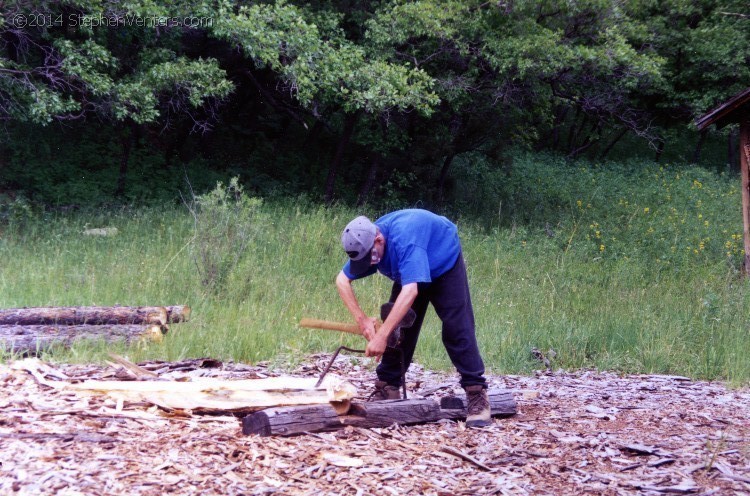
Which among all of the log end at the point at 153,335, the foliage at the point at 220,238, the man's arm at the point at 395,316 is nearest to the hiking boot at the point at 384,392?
the man's arm at the point at 395,316

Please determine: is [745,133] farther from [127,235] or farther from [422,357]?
[127,235]

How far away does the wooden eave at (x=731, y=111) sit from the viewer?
12.0m

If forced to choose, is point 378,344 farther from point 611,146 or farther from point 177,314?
point 611,146

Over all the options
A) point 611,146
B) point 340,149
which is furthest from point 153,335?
point 611,146

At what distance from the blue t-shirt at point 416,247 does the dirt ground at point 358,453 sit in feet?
3.54

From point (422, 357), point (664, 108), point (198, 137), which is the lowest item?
point (422, 357)

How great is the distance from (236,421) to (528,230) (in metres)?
12.0

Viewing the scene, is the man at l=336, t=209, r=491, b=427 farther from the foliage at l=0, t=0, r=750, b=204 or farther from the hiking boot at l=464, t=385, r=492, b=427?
the foliage at l=0, t=0, r=750, b=204

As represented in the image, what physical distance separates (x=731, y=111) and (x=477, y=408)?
9485 mm

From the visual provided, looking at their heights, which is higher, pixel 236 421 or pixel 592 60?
pixel 592 60

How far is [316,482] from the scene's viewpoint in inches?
156

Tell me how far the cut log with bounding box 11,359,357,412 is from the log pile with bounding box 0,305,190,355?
150 cm

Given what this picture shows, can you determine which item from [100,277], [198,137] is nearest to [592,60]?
[198,137]

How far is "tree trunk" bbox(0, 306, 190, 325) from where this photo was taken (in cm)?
706
